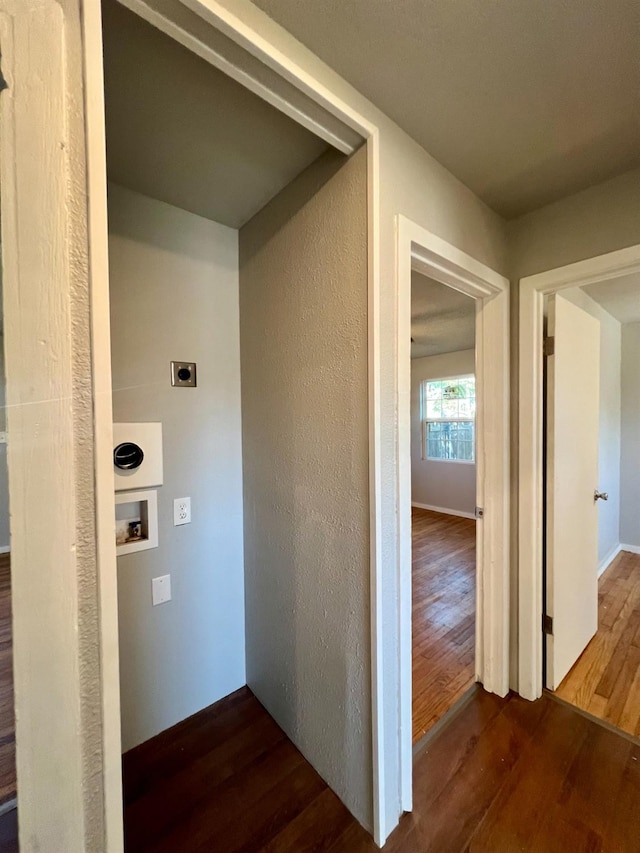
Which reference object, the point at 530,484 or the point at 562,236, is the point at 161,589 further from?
the point at 562,236

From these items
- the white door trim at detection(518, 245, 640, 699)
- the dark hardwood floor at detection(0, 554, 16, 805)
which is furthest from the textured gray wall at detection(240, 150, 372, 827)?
the white door trim at detection(518, 245, 640, 699)

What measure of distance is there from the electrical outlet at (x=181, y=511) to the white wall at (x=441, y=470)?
413cm

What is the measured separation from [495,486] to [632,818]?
46.6 inches

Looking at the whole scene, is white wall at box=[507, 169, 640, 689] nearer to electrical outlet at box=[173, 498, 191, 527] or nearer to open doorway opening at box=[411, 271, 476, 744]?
open doorway opening at box=[411, 271, 476, 744]

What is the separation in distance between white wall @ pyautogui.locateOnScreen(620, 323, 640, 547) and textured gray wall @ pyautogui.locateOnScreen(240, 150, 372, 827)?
3801 mm

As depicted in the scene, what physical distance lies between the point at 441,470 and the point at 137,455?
4.72 metres

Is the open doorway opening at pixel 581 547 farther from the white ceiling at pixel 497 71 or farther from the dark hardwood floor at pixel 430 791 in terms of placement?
the white ceiling at pixel 497 71

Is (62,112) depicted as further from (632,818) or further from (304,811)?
(632,818)

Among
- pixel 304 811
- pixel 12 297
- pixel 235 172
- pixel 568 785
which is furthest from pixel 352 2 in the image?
pixel 568 785

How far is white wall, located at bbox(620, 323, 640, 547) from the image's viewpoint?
11.0 ft

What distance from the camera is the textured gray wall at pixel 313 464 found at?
3.59ft

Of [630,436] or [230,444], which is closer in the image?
[230,444]

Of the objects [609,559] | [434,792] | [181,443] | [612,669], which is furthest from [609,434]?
[181,443]

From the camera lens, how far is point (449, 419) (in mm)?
5129
